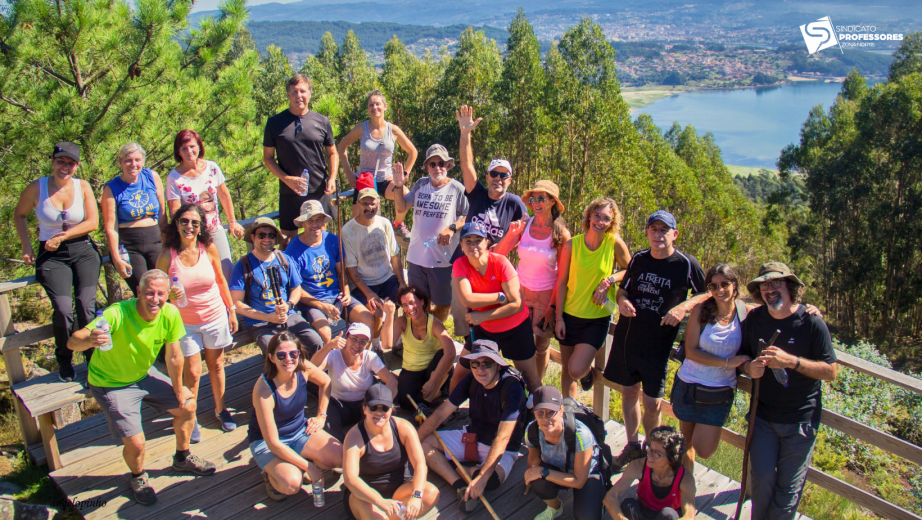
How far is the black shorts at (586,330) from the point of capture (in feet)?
14.2

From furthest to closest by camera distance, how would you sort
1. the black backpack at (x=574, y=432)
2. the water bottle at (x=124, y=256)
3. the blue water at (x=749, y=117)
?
the blue water at (x=749, y=117) < the water bottle at (x=124, y=256) < the black backpack at (x=574, y=432)

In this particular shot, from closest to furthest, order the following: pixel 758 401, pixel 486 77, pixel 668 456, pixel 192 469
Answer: pixel 668 456
pixel 758 401
pixel 192 469
pixel 486 77

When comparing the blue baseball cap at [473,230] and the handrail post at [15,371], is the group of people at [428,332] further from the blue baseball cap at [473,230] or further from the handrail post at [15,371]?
the handrail post at [15,371]

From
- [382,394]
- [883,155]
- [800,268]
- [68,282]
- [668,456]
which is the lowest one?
[800,268]

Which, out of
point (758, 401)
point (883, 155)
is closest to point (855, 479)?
point (758, 401)

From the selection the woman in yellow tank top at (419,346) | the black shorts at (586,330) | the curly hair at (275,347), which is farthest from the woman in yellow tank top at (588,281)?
the curly hair at (275,347)

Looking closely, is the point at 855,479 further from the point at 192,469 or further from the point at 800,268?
the point at 800,268

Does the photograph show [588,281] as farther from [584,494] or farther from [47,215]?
[47,215]

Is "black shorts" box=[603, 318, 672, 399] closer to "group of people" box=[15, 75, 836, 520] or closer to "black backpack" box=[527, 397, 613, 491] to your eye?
"group of people" box=[15, 75, 836, 520]

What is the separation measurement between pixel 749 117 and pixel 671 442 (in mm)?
190813

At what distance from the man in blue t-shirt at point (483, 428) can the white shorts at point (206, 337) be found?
166cm

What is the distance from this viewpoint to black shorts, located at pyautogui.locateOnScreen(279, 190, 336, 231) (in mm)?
5512

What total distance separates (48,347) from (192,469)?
6.78 meters

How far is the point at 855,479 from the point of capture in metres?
8.92
